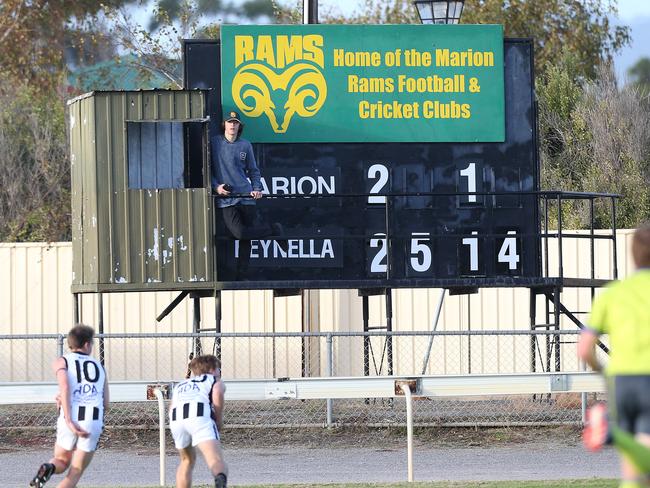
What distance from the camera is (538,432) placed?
Answer: 16.6m

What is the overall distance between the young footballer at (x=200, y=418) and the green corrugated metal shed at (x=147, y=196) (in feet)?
19.5

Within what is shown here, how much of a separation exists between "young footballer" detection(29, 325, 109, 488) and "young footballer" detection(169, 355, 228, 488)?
0.65m

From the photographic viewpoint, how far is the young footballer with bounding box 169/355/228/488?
10.0m

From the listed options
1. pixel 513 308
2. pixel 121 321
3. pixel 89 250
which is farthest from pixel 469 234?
pixel 121 321

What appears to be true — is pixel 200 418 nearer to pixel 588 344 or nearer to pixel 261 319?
pixel 588 344

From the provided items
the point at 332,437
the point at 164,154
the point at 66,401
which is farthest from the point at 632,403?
the point at 164,154

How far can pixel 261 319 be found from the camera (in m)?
23.0

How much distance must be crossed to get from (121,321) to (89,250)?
6.87 metres

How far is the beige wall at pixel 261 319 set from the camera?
2178 centimetres

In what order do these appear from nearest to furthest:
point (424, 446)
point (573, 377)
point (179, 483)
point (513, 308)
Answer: point (179, 483), point (573, 377), point (424, 446), point (513, 308)

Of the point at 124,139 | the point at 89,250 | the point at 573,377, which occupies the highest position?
the point at 124,139

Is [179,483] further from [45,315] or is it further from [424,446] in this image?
[45,315]

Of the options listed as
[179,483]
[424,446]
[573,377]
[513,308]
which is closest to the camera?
[179,483]

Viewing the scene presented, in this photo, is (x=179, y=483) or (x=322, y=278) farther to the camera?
(x=322, y=278)
